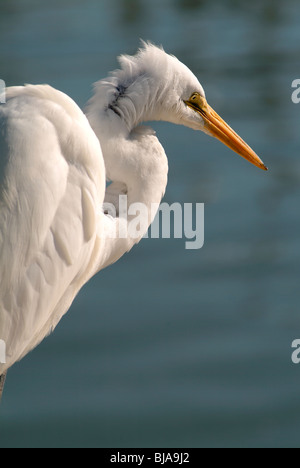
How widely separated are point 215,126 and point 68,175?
25.5 inches

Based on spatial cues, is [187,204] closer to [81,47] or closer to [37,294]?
[37,294]

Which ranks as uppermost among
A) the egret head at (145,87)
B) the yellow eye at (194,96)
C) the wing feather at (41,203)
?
the yellow eye at (194,96)

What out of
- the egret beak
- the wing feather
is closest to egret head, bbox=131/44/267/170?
the egret beak

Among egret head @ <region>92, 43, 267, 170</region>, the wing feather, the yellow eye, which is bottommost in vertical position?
the wing feather

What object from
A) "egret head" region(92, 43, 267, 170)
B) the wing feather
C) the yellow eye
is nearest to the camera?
the wing feather

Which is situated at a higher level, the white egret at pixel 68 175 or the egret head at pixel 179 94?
the egret head at pixel 179 94

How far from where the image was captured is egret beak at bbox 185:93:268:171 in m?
2.93

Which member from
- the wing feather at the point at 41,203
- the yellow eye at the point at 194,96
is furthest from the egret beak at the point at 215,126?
the wing feather at the point at 41,203

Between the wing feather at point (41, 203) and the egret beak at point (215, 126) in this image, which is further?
the egret beak at point (215, 126)

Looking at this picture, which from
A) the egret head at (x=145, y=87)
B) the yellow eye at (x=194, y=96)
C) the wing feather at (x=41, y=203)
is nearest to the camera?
the wing feather at (x=41, y=203)

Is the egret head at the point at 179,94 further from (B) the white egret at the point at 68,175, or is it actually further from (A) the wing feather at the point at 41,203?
(A) the wing feather at the point at 41,203

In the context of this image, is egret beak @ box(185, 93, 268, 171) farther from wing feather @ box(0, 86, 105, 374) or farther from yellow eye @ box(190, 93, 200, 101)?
wing feather @ box(0, 86, 105, 374)

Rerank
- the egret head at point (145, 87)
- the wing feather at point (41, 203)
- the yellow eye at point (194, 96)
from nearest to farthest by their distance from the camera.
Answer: the wing feather at point (41, 203) → the egret head at point (145, 87) → the yellow eye at point (194, 96)

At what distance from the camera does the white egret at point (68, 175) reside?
8.30 ft
